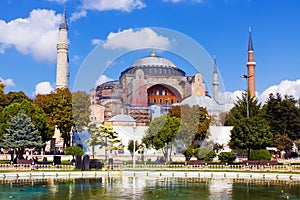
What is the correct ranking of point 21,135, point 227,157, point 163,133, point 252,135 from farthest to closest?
point 163,133
point 252,135
point 227,157
point 21,135

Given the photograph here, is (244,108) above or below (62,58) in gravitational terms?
below

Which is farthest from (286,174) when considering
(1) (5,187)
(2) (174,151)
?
(2) (174,151)

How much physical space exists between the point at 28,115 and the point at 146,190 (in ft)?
55.8

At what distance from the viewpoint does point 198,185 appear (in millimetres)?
16906

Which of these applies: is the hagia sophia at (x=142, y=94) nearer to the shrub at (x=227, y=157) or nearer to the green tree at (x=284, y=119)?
the green tree at (x=284, y=119)

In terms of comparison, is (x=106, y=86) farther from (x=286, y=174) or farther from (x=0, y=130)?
(x=286, y=174)

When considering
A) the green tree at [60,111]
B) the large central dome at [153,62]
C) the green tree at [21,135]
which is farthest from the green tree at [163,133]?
the large central dome at [153,62]

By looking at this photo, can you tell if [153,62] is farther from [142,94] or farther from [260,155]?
[260,155]

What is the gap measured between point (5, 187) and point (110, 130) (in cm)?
1941

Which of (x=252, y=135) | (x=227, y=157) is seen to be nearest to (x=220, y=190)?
(x=227, y=157)

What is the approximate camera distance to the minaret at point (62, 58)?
5162 centimetres

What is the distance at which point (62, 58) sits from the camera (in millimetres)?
51594

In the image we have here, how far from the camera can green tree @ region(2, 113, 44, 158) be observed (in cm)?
2738

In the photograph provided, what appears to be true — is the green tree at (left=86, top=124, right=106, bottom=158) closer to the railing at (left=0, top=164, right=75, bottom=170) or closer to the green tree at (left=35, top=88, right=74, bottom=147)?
the green tree at (left=35, top=88, right=74, bottom=147)
